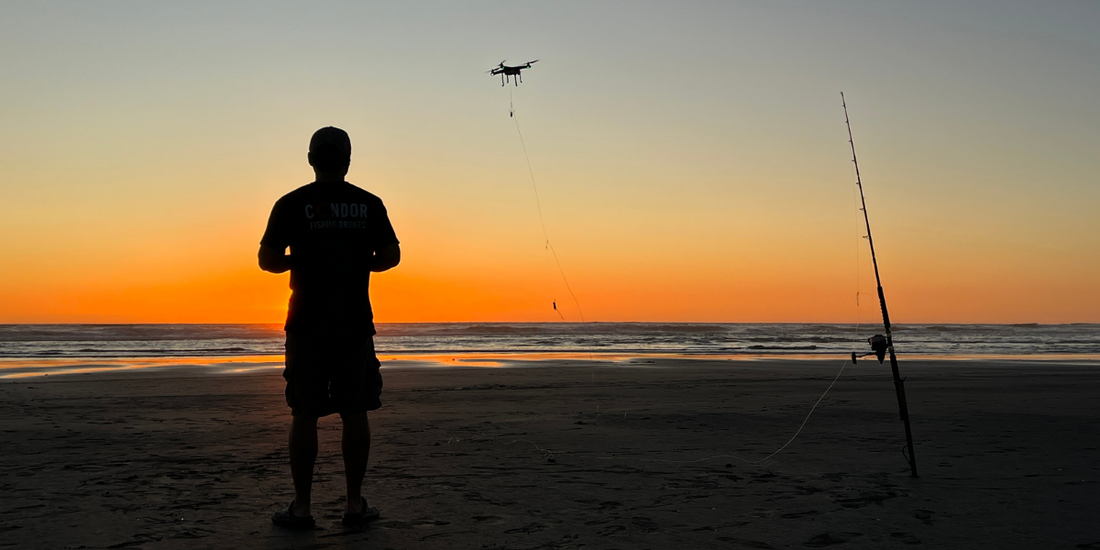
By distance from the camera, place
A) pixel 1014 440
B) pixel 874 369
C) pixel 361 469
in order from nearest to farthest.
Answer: pixel 361 469 → pixel 1014 440 → pixel 874 369

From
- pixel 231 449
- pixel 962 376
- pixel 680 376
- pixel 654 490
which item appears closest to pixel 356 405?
pixel 654 490

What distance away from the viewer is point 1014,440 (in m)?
5.82

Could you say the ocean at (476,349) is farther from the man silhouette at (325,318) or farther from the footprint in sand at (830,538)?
the footprint in sand at (830,538)

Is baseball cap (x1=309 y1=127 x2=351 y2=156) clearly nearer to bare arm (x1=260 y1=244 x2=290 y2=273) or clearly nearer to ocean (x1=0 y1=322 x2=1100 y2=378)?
bare arm (x1=260 y1=244 x2=290 y2=273)

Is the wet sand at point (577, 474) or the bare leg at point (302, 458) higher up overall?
the bare leg at point (302, 458)

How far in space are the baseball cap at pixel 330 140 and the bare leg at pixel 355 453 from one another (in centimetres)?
119

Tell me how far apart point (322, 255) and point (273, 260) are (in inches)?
8.1

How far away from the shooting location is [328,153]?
3.49 metres

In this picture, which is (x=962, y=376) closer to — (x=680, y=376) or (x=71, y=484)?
(x=680, y=376)

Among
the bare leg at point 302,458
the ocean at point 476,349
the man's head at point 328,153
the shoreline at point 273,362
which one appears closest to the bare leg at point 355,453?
the bare leg at point 302,458

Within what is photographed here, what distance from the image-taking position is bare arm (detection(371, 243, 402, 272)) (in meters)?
3.53

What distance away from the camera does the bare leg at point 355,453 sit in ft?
11.0

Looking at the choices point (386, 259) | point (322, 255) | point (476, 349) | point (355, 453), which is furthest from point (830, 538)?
point (476, 349)

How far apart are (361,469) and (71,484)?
1.88 meters
